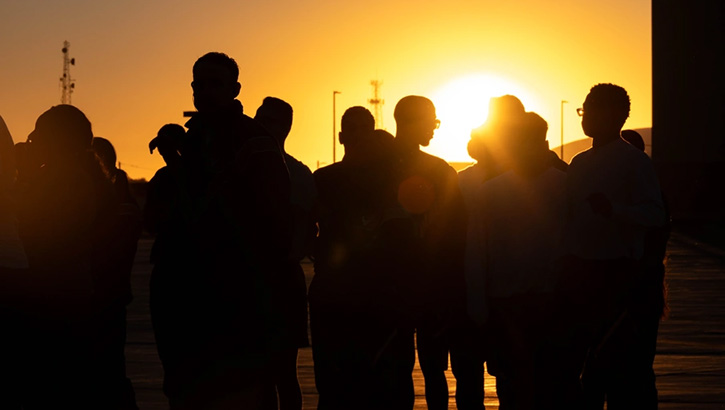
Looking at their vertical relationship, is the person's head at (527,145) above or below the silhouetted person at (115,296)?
above

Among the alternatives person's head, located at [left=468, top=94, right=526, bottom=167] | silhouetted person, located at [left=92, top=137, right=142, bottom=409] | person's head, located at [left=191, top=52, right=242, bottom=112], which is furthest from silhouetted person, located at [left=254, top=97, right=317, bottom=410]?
person's head, located at [left=191, top=52, right=242, bottom=112]

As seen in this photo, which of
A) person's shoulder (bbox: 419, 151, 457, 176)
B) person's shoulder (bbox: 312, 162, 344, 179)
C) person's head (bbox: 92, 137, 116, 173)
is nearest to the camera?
person's shoulder (bbox: 312, 162, 344, 179)

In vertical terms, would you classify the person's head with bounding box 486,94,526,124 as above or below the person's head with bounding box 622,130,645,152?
above

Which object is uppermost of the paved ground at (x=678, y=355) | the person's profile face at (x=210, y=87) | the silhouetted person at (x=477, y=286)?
the person's profile face at (x=210, y=87)

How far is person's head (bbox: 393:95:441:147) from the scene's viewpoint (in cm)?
726

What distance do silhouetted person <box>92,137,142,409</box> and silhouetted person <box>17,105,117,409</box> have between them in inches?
1.5

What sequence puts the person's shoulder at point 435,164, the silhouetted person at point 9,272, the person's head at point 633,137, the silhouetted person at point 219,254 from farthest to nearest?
the person's head at point 633,137 → the person's shoulder at point 435,164 → the silhouetted person at point 9,272 → the silhouetted person at point 219,254

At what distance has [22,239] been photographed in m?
6.05

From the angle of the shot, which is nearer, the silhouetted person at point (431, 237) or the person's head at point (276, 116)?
the silhouetted person at point (431, 237)

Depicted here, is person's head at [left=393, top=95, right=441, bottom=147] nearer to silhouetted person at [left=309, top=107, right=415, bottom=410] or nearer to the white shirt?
the white shirt

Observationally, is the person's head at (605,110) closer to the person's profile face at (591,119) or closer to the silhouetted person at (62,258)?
the person's profile face at (591,119)

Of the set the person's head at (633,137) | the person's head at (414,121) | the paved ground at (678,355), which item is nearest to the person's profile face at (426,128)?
the person's head at (414,121)

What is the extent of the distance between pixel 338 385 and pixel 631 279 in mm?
1649

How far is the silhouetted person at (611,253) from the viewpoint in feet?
22.1
